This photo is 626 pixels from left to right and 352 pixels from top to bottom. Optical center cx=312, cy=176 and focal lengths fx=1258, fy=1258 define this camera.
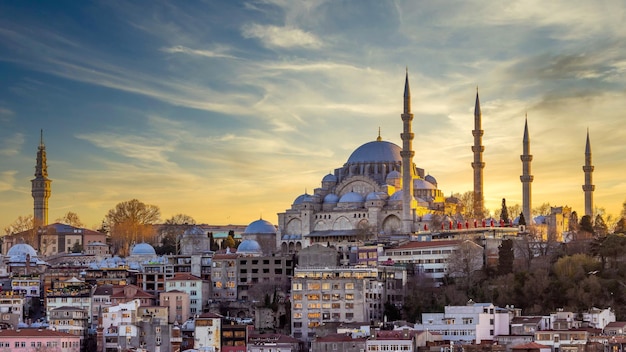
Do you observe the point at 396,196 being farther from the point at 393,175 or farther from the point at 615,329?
the point at 615,329

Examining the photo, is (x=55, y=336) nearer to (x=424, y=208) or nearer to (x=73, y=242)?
(x=424, y=208)

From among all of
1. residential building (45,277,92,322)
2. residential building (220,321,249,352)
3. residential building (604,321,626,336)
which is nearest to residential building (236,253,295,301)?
residential building (45,277,92,322)

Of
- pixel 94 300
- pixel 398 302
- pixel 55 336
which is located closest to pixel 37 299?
pixel 94 300

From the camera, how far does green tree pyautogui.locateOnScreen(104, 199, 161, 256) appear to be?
256ft

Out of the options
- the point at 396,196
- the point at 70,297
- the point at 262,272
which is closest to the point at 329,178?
the point at 396,196

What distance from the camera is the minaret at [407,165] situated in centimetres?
6375

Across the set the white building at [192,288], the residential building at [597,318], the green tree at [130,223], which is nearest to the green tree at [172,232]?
the green tree at [130,223]

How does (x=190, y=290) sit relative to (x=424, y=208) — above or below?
below

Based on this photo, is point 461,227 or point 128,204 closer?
point 461,227

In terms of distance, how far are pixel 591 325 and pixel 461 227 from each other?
49.5ft

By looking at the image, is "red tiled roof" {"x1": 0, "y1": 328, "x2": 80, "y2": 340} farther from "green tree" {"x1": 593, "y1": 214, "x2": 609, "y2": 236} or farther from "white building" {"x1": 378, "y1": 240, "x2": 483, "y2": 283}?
"green tree" {"x1": 593, "y1": 214, "x2": 609, "y2": 236}

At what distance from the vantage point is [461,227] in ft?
198

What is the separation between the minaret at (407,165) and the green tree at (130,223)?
20612mm

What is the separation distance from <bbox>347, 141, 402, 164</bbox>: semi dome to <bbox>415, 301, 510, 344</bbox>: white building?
2512 centimetres
